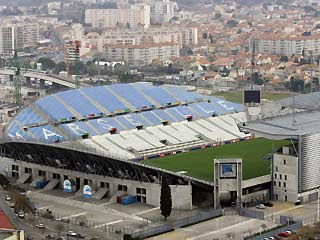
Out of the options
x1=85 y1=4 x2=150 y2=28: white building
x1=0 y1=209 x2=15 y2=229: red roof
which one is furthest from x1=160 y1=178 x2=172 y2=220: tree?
x1=85 y1=4 x2=150 y2=28: white building

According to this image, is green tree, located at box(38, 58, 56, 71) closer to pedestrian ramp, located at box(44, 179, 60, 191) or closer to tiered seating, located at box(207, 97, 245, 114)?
tiered seating, located at box(207, 97, 245, 114)

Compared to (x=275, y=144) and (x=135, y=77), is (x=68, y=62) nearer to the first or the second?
(x=135, y=77)

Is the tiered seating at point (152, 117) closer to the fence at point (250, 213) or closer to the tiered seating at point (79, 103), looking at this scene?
the tiered seating at point (79, 103)

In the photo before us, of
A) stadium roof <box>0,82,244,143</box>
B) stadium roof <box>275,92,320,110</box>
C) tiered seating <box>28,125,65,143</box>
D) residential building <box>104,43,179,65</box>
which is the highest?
stadium roof <box>275,92,320,110</box>

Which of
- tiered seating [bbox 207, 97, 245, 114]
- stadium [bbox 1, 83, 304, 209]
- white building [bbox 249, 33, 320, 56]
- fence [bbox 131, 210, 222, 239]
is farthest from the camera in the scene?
white building [bbox 249, 33, 320, 56]

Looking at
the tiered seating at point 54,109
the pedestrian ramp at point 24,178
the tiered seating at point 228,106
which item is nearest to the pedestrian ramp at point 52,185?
the pedestrian ramp at point 24,178

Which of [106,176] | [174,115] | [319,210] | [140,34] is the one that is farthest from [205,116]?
[140,34]

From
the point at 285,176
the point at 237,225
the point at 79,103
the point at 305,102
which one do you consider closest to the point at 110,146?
the point at 79,103
